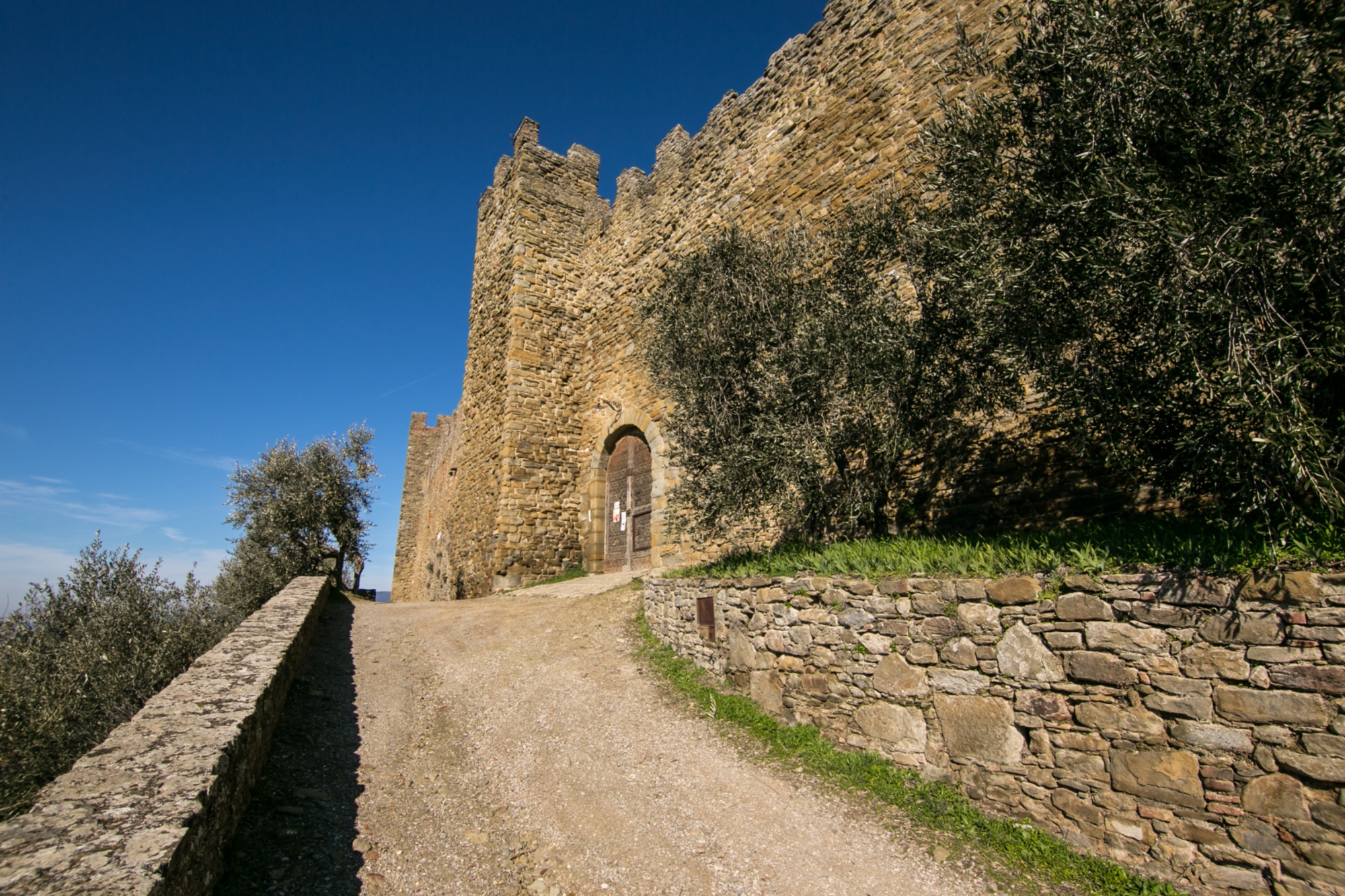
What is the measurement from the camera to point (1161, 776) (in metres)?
3.27

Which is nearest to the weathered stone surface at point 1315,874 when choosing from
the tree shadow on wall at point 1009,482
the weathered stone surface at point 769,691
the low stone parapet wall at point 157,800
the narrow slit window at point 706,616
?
the weathered stone surface at point 769,691

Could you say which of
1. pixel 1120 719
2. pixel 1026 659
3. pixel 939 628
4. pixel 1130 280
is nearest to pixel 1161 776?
pixel 1120 719

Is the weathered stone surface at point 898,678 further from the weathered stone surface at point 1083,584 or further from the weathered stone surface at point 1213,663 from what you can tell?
the weathered stone surface at point 1213,663

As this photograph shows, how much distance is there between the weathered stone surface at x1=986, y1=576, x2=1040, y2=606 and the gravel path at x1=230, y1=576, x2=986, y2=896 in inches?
63.3

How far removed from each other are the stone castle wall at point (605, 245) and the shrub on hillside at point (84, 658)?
631 centimetres

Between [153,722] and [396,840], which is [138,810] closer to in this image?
[153,722]

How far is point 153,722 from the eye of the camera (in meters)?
3.34

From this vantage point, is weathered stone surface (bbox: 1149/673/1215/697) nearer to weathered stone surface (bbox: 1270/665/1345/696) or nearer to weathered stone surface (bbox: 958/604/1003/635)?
weathered stone surface (bbox: 1270/665/1345/696)

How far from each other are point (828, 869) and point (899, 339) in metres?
4.52

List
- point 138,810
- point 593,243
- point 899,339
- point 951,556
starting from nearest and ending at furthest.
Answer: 1. point 138,810
2. point 951,556
3. point 899,339
4. point 593,243

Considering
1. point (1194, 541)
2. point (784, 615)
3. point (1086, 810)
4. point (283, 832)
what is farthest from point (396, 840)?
point (1194, 541)

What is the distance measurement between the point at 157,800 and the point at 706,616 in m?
4.76

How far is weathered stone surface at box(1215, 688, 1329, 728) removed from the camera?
2881mm

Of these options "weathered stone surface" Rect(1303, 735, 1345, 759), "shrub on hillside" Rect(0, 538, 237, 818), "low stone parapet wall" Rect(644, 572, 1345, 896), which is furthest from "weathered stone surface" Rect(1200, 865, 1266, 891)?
"shrub on hillside" Rect(0, 538, 237, 818)
